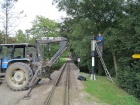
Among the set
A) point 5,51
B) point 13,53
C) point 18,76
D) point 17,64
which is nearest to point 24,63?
point 17,64

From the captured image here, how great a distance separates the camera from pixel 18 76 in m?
11.1

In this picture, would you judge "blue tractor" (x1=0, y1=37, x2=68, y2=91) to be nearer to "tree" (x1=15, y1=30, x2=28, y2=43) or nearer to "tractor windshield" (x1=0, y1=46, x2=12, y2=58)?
Result: "tractor windshield" (x1=0, y1=46, x2=12, y2=58)

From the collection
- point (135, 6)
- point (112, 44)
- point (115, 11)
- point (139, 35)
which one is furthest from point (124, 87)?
point (115, 11)

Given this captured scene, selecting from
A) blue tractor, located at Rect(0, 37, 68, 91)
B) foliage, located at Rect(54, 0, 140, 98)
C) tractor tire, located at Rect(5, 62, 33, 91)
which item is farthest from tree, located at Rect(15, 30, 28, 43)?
tractor tire, located at Rect(5, 62, 33, 91)

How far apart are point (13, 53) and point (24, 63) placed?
106 cm

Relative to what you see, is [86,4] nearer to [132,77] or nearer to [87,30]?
[87,30]

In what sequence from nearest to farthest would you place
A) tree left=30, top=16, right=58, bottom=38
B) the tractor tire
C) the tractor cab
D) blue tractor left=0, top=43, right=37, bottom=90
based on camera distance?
1. the tractor tire
2. blue tractor left=0, top=43, right=37, bottom=90
3. the tractor cab
4. tree left=30, top=16, right=58, bottom=38

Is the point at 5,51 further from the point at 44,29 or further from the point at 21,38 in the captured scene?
the point at 44,29

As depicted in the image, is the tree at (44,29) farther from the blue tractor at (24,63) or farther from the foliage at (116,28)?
the blue tractor at (24,63)

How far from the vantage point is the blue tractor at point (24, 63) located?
10.8 metres

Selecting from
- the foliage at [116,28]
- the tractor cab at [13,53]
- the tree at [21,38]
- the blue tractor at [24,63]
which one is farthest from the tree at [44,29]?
the blue tractor at [24,63]

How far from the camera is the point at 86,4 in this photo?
15492 mm

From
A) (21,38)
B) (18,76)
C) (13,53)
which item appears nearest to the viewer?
(18,76)

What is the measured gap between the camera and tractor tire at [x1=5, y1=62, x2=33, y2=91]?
10648 mm
